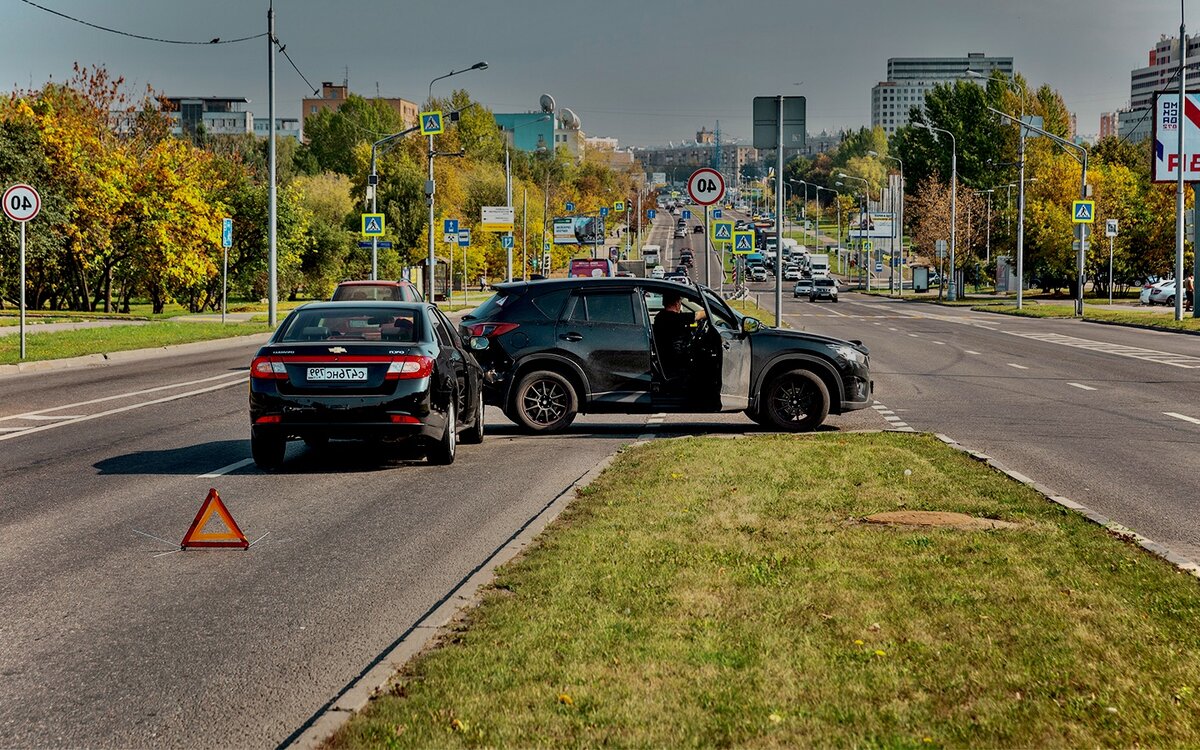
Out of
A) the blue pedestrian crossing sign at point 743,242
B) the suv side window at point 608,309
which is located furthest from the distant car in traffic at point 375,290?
the suv side window at point 608,309

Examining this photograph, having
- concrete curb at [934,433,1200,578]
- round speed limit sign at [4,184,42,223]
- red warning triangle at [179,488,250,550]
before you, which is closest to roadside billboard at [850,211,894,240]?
round speed limit sign at [4,184,42,223]

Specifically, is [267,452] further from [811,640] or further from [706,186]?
[706,186]

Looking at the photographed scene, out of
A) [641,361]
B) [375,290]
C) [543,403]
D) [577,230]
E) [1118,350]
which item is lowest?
[543,403]

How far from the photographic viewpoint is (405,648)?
6059 mm

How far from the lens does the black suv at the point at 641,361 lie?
1562 cm

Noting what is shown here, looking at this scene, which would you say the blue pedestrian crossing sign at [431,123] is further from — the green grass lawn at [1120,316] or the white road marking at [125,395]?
the green grass lawn at [1120,316]

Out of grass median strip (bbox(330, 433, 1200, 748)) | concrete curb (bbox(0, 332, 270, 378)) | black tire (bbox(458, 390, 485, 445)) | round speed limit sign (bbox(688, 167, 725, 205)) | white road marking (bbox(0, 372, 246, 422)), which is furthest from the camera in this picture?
concrete curb (bbox(0, 332, 270, 378))

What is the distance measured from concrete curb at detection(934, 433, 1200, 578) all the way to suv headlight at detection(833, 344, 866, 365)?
9.97ft

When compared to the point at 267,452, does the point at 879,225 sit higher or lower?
higher

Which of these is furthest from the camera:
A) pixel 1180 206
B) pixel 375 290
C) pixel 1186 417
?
pixel 1180 206

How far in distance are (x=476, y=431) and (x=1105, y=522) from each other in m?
7.41

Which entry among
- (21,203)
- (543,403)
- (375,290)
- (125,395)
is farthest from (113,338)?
(543,403)

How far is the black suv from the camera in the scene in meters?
15.6

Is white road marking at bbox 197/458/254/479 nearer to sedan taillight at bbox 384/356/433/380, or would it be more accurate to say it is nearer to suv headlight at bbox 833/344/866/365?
sedan taillight at bbox 384/356/433/380
